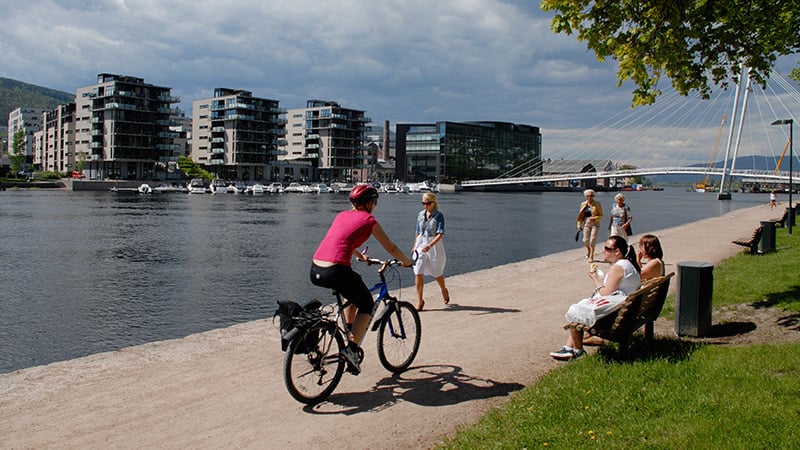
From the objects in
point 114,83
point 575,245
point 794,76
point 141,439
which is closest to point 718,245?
point 575,245

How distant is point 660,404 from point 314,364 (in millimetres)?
2854

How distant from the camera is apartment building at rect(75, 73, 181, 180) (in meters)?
120

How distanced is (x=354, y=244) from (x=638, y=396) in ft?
8.83

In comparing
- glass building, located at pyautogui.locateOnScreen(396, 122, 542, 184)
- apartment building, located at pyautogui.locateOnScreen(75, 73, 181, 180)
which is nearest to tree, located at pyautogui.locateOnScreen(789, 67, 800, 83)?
apartment building, located at pyautogui.locateOnScreen(75, 73, 181, 180)

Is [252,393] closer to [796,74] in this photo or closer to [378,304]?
[378,304]

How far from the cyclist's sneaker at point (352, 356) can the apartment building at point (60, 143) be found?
132m

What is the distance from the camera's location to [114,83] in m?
119

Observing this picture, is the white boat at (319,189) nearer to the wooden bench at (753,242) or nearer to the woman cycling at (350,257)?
the wooden bench at (753,242)

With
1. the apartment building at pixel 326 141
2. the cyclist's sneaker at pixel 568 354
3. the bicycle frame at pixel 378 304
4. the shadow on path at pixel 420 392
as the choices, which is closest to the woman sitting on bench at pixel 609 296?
the cyclist's sneaker at pixel 568 354

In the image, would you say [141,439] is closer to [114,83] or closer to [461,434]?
[461,434]

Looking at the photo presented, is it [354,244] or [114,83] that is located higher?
[114,83]

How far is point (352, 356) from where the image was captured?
231 inches

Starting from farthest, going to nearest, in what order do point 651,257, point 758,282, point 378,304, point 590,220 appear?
1. point 590,220
2. point 758,282
3. point 651,257
4. point 378,304

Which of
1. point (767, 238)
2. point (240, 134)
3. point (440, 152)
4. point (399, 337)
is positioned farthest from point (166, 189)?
point (399, 337)
